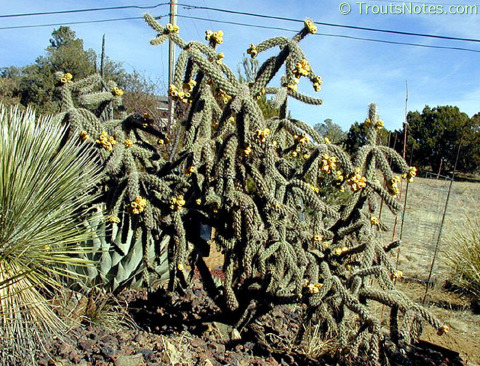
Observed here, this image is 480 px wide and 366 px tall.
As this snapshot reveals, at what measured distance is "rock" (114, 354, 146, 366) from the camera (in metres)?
2.80

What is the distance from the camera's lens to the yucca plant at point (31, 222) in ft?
8.47

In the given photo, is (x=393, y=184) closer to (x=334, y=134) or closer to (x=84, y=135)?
(x=84, y=135)

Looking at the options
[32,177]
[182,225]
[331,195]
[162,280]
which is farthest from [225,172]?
[331,195]

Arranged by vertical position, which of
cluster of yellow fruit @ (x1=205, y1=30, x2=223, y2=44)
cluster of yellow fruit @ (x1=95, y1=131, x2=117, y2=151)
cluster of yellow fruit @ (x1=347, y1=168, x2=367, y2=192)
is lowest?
cluster of yellow fruit @ (x1=347, y1=168, x2=367, y2=192)

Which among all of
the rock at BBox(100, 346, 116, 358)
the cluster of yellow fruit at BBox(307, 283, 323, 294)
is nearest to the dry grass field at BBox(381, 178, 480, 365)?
the cluster of yellow fruit at BBox(307, 283, 323, 294)

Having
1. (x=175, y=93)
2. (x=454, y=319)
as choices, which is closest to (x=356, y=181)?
(x=175, y=93)

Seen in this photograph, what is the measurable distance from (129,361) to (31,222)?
1103 millimetres

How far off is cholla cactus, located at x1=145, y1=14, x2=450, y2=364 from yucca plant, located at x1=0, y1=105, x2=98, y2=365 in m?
0.78

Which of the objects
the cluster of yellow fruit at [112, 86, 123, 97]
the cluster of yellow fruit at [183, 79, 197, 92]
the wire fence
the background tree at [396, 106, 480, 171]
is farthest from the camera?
the background tree at [396, 106, 480, 171]

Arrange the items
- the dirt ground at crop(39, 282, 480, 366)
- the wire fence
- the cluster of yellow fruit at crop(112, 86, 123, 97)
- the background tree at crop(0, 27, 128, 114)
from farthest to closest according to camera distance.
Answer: the background tree at crop(0, 27, 128, 114) < the wire fence < the cluster of yellow fruit at crop(112, 86, 123, 97) < the dirt ground at crop(39, 282, 480, 366)

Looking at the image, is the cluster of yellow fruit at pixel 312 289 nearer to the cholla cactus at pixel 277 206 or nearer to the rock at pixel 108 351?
the cholla cactus at pixel 277 206

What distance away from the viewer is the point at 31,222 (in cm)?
271

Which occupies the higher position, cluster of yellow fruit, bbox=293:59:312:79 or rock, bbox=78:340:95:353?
cluster of yellow fruit, bbox=293:59:312:79

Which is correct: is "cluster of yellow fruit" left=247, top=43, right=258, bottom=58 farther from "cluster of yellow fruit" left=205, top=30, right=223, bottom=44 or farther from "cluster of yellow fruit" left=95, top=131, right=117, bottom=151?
"cluster of yellow fruit" left=95, top=131, right=117, bottom=151
